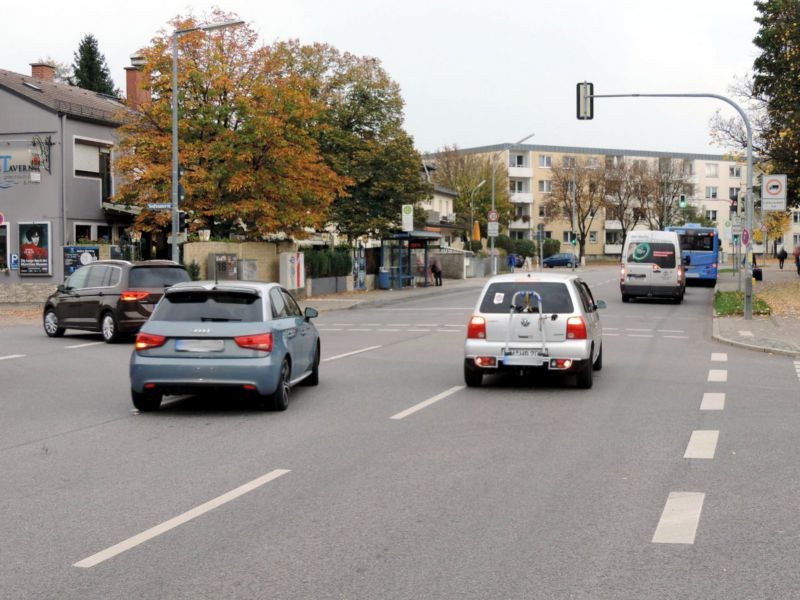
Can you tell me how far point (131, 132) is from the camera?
33438 mm

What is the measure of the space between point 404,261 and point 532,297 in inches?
1535

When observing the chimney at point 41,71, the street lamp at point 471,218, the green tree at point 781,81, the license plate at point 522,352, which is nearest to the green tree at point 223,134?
the chimney at point 41,71

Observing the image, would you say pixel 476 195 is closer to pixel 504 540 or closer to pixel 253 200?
pixel 253 200

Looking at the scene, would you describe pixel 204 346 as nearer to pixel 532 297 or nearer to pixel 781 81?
pixel 532 297

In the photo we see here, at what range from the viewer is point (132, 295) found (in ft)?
67.5

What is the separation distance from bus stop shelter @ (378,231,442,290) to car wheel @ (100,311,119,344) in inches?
1094

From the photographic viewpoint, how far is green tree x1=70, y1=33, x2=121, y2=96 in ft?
252

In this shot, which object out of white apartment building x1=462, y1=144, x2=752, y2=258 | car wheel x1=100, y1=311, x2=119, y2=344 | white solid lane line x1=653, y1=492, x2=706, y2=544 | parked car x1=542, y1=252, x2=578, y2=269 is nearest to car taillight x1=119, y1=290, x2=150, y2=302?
car wheel x1=100, y1=311, x2=119, y2=344

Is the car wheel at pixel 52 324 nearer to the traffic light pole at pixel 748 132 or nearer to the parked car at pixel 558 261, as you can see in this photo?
the traffic light pole at pixel 748 132

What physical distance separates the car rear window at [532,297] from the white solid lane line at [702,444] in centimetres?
355

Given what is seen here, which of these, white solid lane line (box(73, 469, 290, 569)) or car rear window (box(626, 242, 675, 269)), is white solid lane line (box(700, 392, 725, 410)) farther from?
car rear window (box(626, 242, 675, 269))

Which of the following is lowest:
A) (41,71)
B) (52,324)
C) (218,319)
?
(52,324)

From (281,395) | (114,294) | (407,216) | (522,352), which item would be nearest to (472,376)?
(522,352)

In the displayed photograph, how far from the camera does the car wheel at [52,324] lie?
22047mm
